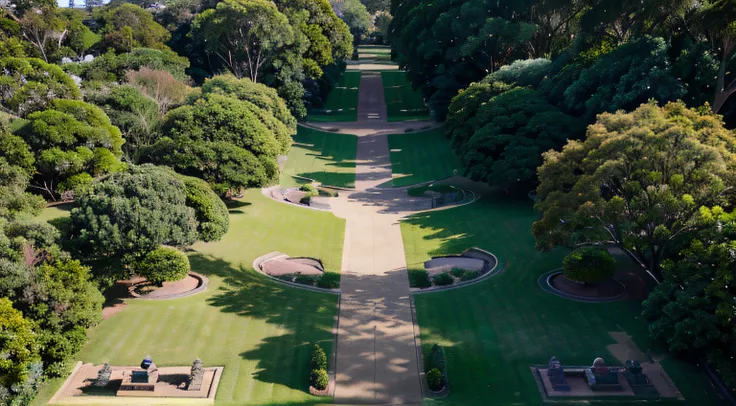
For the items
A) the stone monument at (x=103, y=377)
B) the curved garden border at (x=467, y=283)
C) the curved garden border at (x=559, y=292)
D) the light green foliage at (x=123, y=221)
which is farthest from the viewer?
the curved garden border at (x=467, y=283)

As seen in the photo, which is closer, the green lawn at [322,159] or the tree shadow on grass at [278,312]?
the tree shadow on grass at [278,312]

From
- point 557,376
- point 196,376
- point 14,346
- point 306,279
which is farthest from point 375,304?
point 14,346

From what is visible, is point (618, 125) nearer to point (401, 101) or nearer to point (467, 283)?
point (467, 283)

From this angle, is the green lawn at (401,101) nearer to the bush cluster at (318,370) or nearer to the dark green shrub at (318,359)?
the dark green shrub at (318,359)

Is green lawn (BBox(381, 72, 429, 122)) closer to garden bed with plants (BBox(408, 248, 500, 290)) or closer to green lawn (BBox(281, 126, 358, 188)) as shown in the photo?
green lawn (BBox(281, 126, 358, 188))

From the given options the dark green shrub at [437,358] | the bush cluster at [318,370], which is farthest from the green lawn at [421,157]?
the bush cluster at [318,370]

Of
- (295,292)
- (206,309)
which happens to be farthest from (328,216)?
(206,309)
